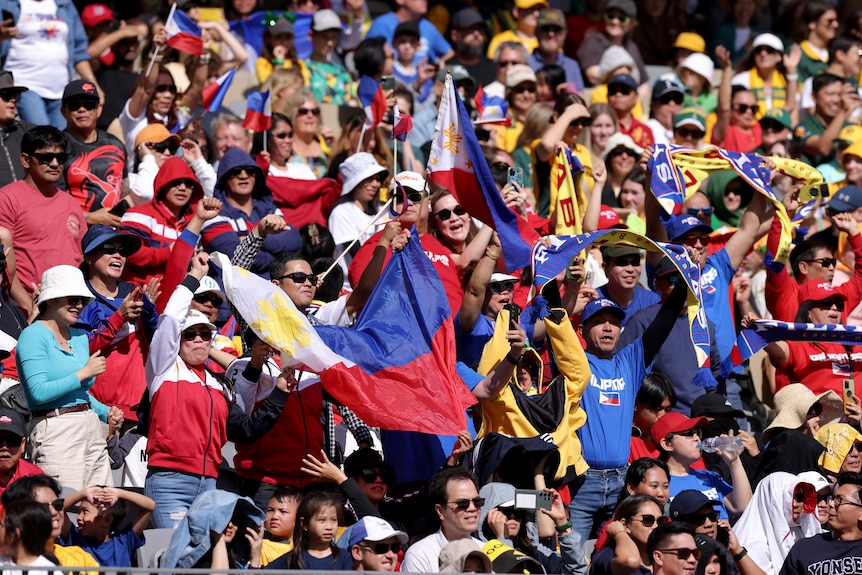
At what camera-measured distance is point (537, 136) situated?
14.0 metres

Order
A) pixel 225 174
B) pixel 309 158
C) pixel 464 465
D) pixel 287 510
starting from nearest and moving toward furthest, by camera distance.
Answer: pixel 287 510, pixel 464 465, pixel 225 174, pixel 309 158

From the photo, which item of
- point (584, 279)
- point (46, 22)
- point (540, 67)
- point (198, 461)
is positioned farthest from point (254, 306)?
point (540, 67)

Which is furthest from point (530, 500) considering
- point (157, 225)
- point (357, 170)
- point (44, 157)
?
point (357, 170)

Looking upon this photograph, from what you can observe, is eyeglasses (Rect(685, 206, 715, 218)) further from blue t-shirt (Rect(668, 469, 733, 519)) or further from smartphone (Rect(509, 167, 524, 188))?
blue t-shirt (Rect(668, 469, 733, 519))

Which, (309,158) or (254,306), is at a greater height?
(254,306)

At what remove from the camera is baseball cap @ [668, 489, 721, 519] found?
31.6 feet

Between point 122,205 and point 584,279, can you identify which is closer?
point 584,279

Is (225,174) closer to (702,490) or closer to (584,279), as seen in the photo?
(584,279)

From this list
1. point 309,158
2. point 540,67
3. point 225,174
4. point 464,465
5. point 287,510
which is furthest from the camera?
point 540,67

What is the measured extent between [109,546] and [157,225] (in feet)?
10.9

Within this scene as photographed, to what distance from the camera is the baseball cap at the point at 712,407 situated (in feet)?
34.5

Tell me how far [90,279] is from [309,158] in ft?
11.9

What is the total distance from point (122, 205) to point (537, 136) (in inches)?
140

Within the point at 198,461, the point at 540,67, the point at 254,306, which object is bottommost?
the point at 540,67
